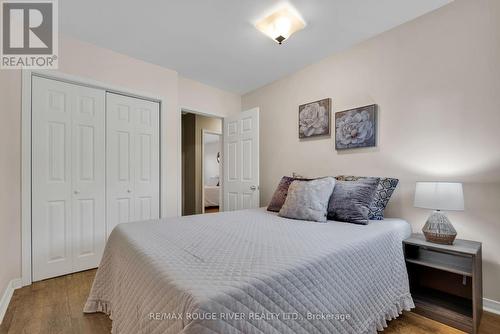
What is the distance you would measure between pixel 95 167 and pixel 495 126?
3.58m

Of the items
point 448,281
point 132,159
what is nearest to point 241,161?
point 132,159

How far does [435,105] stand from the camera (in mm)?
1990

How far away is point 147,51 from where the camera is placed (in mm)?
2658

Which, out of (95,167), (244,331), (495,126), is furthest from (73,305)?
(495,126)

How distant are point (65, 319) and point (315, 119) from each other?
2.94 meters

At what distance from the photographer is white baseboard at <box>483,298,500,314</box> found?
1.69 metres

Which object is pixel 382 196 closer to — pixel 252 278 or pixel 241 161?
pixel 252 278

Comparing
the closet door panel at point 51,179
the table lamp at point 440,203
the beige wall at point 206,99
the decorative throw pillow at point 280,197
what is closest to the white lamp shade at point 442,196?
the table lamp at point 440,203

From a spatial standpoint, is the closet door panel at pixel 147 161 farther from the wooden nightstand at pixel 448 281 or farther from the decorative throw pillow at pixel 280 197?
the wooden nightstand at pixel 448 281

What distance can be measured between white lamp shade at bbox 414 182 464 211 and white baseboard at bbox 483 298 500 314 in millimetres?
779

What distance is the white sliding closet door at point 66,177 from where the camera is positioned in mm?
2219

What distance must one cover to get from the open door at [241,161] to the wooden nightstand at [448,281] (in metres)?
1.81

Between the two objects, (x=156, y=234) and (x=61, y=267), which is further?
(x=61, y=267)

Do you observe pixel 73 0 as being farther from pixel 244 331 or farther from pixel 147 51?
pixel 244 331
